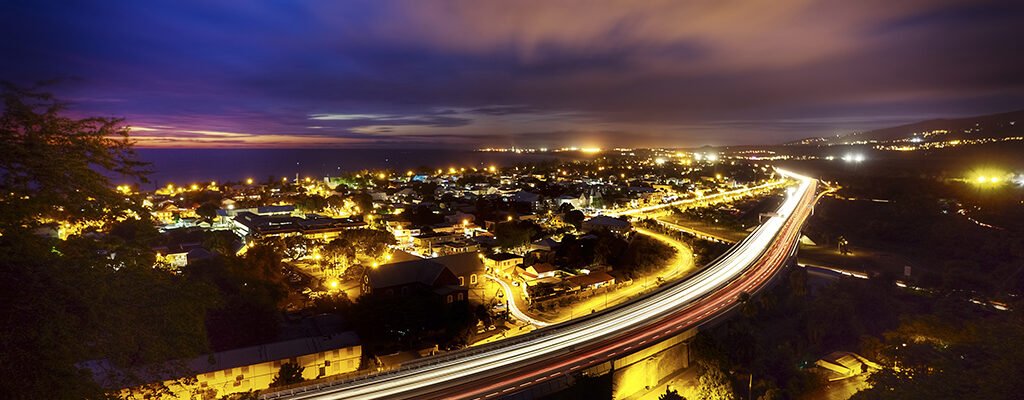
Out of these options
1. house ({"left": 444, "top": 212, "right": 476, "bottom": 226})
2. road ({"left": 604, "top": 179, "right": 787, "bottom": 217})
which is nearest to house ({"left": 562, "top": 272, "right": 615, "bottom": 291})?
house ({"left": 444, "top": 212, "right": 476, "bottom": 226})

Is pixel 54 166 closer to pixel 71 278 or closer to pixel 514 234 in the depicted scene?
pixel 71 278

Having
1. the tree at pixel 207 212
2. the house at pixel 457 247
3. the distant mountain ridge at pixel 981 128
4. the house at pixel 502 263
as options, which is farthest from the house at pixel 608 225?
the distant mountain ridge at pixel 981 128

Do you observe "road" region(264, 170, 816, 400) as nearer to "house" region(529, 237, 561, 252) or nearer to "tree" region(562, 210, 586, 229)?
"house" region(529, 237, 561, 252)

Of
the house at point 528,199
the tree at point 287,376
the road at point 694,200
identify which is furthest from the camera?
the road at point 694,200

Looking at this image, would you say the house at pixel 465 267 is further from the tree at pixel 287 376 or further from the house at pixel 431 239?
the tree at pixel 287 376

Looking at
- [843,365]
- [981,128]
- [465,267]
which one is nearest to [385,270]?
[465,267]

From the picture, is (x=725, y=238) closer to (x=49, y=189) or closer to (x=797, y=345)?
(x=797, y=345)
